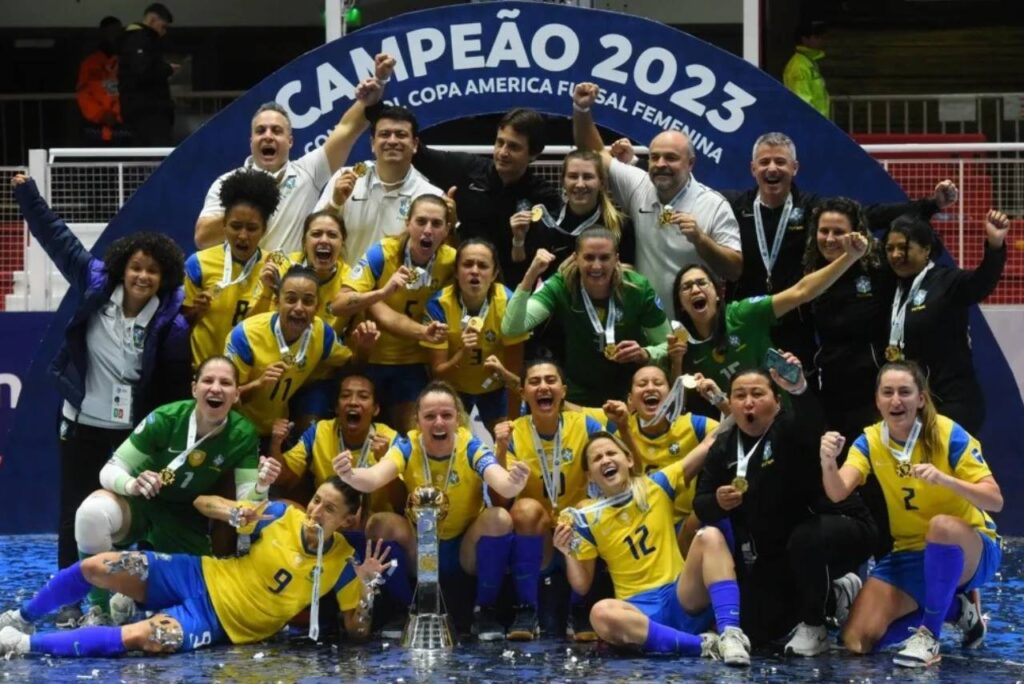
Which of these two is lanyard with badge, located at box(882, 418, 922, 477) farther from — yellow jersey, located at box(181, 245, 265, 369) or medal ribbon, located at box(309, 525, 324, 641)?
yellow jersey, located at box(181, 245, 265, 369)

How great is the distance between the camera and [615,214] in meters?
10.6

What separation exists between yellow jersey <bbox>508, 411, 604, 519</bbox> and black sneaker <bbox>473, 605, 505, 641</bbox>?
21.0 inches

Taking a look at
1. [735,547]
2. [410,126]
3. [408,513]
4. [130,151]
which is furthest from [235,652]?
[130,151]

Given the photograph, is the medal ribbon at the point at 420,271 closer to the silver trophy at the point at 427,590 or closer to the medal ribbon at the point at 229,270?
the medal ribbon at the point at 229,270

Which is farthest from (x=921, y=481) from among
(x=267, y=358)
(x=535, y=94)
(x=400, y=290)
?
(x=535, y=94)

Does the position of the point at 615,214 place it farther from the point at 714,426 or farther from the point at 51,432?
the point at 51,432

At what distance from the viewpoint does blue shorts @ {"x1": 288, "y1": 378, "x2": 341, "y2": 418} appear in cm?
1033

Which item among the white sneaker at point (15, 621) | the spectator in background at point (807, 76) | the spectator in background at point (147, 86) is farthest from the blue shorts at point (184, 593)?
the spectator in background at point (807, 76)

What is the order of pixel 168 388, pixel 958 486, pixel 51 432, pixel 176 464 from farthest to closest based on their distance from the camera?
1. pixel 51 432
2. pixel 168 388
3. pixel 176 464
4. pixel 958 486

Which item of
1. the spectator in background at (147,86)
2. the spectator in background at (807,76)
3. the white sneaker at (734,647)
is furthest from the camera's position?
the spectator in background at (147,86)

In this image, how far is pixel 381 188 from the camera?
1085cm

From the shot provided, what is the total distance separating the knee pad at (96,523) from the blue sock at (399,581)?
1.24 m

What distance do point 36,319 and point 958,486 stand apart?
254 inches

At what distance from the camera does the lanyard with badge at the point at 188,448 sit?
9.43m
